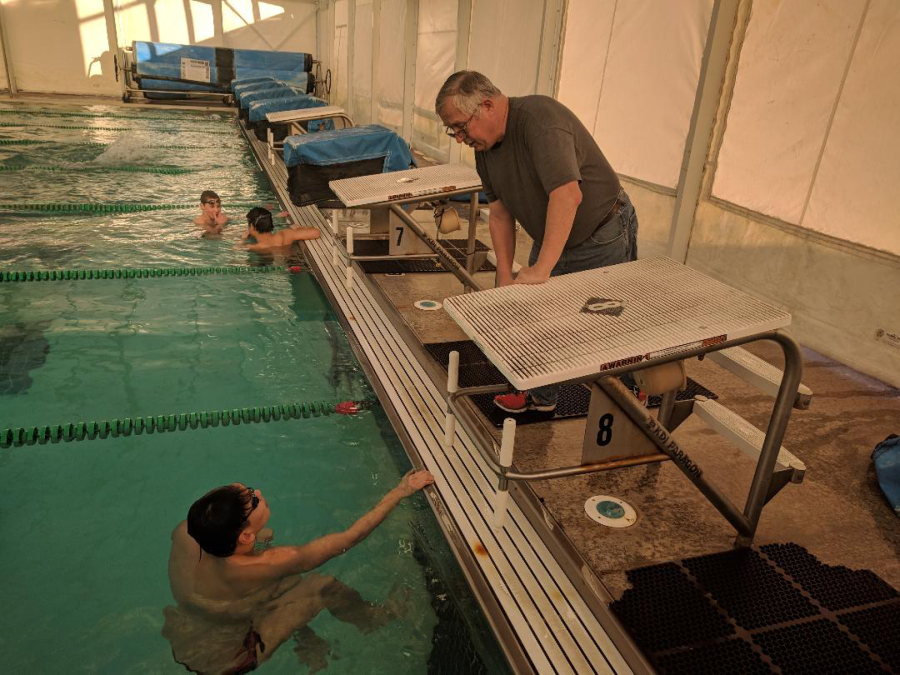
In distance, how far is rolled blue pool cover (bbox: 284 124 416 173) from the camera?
6.45 m

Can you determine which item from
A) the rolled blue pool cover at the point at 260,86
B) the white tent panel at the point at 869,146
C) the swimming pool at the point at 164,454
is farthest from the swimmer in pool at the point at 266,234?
the rolled blue pool cover at the point at 260,86

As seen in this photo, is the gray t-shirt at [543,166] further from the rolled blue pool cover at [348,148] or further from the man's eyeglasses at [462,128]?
the rolled blue pool cover at [348,148]

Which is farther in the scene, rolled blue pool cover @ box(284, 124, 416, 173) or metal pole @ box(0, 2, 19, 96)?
metal pole @ box(0, 2, 19, 96)

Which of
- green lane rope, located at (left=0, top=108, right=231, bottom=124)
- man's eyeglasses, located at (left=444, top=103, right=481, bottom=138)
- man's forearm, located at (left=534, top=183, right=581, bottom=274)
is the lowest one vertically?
green lane rope, located at (left=0, top=108, right=231, bottom=124)

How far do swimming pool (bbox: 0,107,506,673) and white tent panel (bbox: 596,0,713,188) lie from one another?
3.32 metres

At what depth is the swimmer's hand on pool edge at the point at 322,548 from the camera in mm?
2426

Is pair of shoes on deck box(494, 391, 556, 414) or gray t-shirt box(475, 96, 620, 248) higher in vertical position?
gray t-shirt box(475, 96, 620, 248)

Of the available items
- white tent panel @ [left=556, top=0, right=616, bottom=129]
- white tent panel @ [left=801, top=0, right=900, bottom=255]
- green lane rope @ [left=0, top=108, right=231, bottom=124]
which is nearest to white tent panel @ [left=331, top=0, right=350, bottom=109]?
green lane rope @ [left=0, top=108, right=231, bottom=124]

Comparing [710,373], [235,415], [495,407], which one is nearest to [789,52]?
[710,373]

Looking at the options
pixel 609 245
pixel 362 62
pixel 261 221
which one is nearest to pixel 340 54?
pixel 362 62

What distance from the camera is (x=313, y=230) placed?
691 centimetres

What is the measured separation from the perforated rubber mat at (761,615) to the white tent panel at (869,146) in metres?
2.58

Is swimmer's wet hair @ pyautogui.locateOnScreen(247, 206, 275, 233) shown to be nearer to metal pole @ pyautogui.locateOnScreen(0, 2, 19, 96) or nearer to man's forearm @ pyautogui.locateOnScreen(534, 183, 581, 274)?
man's forearm @ pyautogui.locateOnScreen(534, 183, 581, 274)

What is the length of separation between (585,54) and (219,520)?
629 centimetres
